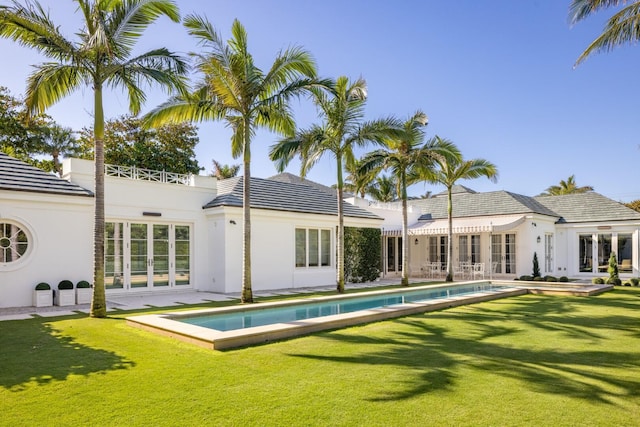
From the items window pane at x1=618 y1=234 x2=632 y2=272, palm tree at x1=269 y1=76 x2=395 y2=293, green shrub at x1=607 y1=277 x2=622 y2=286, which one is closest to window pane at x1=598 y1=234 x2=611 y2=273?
window pane at x1=618 y1=234 x2=632 y2=272

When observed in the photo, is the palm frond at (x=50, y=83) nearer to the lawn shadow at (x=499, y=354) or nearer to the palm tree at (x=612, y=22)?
the lawn shadow at (x=499, y=354)

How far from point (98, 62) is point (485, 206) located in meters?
33.9

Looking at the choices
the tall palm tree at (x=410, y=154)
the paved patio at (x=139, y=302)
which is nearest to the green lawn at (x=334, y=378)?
the paved patio at (x=139, y=302)

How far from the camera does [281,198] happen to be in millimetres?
29094

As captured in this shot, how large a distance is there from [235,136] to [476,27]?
15.2 meters

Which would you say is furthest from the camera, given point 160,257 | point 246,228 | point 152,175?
point 152,175

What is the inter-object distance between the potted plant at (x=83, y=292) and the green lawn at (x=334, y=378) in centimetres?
588

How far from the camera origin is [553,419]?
6.52m

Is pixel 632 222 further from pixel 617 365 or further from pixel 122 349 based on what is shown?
pixel 122 349

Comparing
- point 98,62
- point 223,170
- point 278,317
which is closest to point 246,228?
point 278,317

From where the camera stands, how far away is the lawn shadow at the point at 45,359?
8734 mm

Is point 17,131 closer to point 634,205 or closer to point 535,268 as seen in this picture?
point 535,268

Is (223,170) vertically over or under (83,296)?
over

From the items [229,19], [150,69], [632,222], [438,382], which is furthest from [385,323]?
[632,222]
